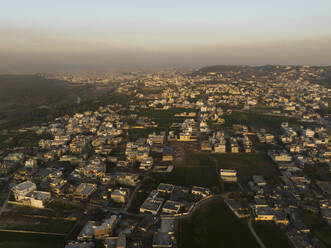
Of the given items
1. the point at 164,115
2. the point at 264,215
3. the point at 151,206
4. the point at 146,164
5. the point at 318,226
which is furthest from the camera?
the point at 164,115

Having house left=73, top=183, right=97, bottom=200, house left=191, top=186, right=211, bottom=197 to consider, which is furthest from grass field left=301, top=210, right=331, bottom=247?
house left=73, top=183, right=97, bottom=200

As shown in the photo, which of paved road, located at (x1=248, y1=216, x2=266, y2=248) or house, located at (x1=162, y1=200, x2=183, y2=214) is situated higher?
house, located at (x1=162, y1=200, x2=183, y2=214)

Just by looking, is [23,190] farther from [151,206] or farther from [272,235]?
[272,235]

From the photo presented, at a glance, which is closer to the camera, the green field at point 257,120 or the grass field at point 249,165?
the grass field at point 249,165

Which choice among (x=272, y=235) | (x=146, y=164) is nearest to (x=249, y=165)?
(x=272, y=235)

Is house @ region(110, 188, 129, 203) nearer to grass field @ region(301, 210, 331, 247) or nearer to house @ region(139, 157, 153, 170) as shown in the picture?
house @ region(139, 157, 153, 170)

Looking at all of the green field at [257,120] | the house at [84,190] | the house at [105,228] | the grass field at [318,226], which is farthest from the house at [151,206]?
the green field at [257,120]

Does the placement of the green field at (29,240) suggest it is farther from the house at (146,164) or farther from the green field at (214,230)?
the house at (146,164)
